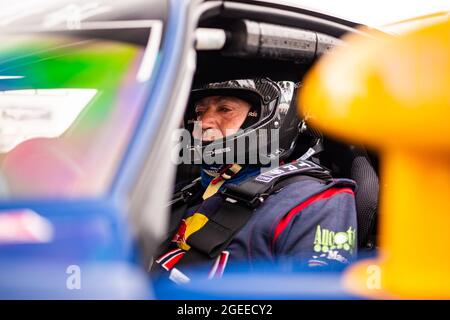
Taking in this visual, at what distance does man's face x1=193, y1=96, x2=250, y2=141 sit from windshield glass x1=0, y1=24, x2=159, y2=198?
2.63ft

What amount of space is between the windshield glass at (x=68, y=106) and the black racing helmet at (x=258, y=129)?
2.46 ft

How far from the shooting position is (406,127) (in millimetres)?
798

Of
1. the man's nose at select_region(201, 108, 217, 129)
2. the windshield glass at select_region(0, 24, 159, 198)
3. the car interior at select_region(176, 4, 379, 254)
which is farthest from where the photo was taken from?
the man's nose at select_region(201, 108, 217, 129)

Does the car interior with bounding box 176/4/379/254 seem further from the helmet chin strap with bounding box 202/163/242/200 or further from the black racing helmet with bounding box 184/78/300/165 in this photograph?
the helmet chin strap with bounding box 202/163/242/200

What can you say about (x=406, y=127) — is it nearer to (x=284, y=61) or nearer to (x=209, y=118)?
(x=284, y=61)

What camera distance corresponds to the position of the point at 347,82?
0.84 metres

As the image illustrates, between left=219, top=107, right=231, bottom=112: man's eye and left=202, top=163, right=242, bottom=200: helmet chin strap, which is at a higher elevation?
left=219, top=107, right=231, bottom=112: man's eye

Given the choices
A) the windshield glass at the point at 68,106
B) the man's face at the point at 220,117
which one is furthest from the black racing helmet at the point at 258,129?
the windshield glass at the point at 68,106

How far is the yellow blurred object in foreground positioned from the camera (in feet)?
2.55

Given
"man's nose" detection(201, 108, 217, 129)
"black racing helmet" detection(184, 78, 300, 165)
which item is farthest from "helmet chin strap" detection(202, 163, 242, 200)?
"man's nose" detection(201, 108, 217, 129)

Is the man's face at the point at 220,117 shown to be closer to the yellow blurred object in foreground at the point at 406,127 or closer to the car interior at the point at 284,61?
the car interior at the point at 284,61
